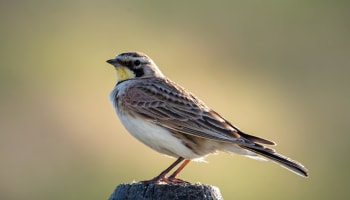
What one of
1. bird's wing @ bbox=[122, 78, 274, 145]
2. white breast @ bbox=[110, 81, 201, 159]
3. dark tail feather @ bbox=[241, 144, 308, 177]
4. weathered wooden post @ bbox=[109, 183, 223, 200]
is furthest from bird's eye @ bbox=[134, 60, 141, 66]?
weathered wooden post @ bbox=[109, 183, 223, 200]

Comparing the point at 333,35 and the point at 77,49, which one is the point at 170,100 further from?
the point at 333,35

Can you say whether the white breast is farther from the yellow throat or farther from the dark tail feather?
the yellow throat

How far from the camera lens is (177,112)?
8859 mm

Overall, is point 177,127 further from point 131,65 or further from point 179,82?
point 179,82

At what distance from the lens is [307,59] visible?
23047 millimetres

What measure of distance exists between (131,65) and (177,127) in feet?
4.16

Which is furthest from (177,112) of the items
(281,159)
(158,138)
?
(281,159)

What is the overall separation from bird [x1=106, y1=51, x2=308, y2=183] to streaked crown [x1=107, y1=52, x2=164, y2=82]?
322mm

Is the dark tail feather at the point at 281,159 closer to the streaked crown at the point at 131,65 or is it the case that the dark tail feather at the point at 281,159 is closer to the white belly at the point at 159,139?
the white belly at the point at 159,139

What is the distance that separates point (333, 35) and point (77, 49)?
6.83 m

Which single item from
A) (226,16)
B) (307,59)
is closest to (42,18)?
(226,16)

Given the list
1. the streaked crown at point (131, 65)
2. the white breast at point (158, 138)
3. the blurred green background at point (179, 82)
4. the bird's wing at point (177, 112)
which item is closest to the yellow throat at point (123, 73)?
the streaked crown at point (131, 65)

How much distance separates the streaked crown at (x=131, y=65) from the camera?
31.7 ft

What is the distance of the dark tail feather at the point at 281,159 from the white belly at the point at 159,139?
57 centimetres
